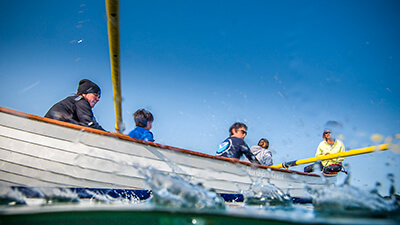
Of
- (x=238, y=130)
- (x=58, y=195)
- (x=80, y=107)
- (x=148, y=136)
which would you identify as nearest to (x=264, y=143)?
(x=238, y=130)

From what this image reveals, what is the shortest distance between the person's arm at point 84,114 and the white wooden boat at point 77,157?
67 cm

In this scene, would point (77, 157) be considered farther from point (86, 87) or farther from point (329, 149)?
point (329, 149)

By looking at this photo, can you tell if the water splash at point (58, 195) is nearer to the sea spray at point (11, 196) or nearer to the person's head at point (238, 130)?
the sea spray at point (11, 196)

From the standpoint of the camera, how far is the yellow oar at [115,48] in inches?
130

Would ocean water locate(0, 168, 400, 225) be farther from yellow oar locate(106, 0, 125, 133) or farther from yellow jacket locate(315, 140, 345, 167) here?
yellow jacket locate(315, 140, 345, 167)

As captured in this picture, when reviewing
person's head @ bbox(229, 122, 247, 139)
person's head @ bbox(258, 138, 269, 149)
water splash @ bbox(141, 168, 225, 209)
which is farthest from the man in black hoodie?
person's head @ bbox(258, 138, 269, 149)

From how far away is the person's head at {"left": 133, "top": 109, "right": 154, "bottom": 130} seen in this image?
4.71m

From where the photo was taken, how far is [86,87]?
4391 millimetres

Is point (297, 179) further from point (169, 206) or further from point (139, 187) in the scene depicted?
point (169, 206)

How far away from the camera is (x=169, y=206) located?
102 inches

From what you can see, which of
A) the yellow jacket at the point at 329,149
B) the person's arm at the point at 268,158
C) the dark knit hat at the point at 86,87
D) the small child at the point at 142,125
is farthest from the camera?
the yellow jacket at the point at 329,149

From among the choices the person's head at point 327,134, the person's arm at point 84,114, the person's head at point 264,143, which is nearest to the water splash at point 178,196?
the person's arm at point 84,114

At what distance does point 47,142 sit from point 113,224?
4.55 feet

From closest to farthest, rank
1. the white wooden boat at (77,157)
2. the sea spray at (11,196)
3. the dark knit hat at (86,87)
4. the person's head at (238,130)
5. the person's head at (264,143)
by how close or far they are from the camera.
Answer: the sea spray at (11,196)
the white wooden boat at (77,157)
the dark knit hat at (86,87)
the person's head at (238,130)
the person's head at (264,143)
